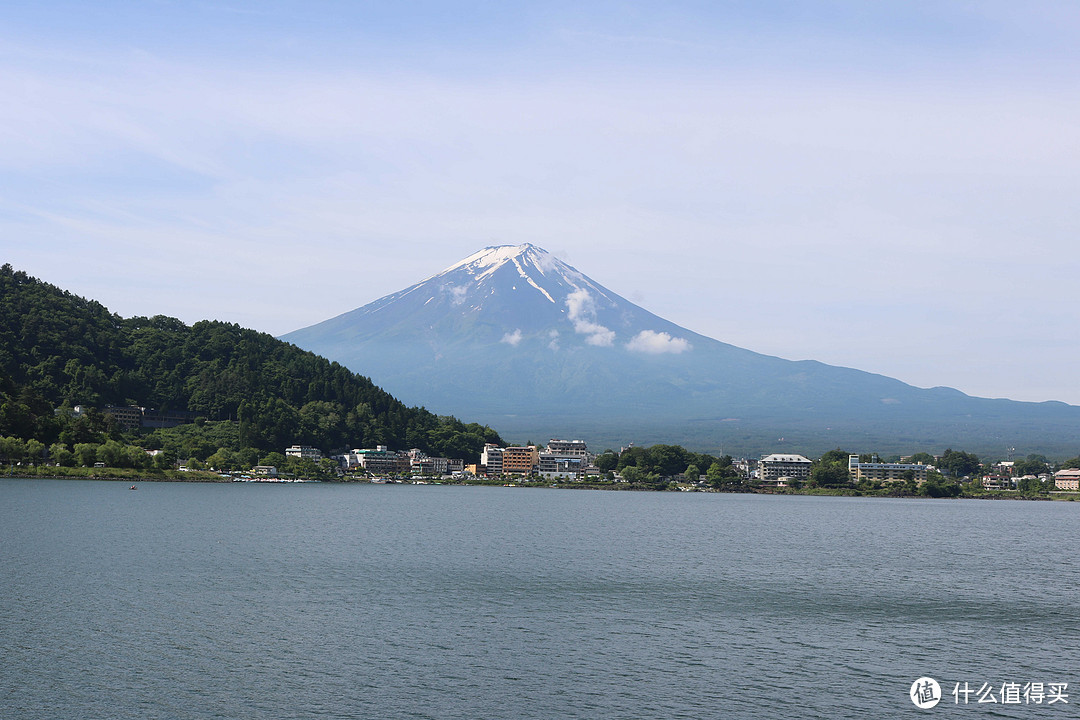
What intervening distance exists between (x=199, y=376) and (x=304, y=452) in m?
22.4

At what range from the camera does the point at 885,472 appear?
156 meters

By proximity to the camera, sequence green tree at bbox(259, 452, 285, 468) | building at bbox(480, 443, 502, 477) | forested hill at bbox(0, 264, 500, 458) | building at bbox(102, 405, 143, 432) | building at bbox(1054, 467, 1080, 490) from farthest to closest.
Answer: building at bbox(480, 443, 502, 477)
building at bbox(1054, 467, 1080, 490)
building at bbox(102, 405, 143, 432)
forested hill at bbox(0, 264, 500, 458)
green tree at bbox(259, 452, 285, 468)

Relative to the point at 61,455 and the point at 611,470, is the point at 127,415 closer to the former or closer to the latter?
the point at 61,455

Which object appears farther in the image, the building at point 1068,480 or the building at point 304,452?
the building at point 1068,480

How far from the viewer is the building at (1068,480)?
528 ft

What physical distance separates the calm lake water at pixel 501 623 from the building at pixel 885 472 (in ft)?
332

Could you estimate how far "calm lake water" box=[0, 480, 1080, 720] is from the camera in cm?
2105

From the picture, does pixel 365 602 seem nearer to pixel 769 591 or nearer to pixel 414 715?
pixel 414 715

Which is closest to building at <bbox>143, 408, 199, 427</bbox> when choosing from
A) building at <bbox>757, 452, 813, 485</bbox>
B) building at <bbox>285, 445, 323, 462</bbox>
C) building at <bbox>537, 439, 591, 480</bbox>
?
building at <bbox>285, 445, 323, 462</bbox>

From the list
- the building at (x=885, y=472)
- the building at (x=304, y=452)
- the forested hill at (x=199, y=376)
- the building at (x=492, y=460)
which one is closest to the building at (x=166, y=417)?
the forested hill at (x=199, y=376)

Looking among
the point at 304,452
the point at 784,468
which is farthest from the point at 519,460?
the point at 784,468

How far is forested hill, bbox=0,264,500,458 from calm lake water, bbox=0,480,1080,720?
75.6m

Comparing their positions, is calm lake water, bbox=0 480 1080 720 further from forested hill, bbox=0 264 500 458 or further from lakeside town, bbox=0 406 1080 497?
forested hill, bbox=0 264 500 458

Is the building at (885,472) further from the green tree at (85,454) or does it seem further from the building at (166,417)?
the green tree at (85,454)
